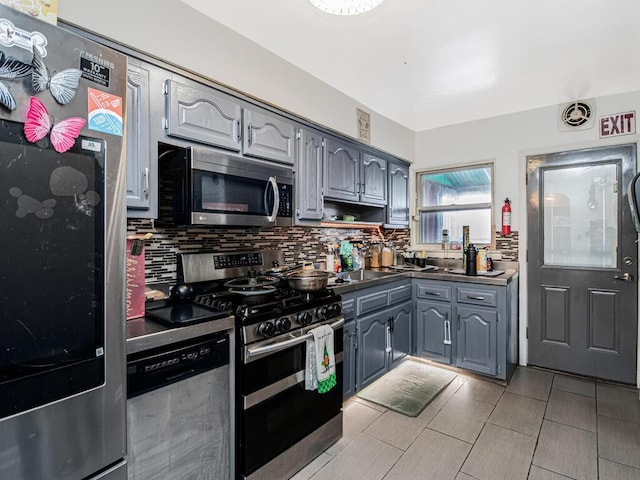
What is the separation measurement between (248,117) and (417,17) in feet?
4.06

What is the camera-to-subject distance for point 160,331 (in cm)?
130

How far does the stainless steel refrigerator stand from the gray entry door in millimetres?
3495

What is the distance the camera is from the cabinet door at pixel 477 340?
2816mm

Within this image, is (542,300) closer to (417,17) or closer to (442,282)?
(442,282)

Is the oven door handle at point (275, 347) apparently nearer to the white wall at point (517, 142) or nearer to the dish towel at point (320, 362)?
the dish towel at point (320, 362)

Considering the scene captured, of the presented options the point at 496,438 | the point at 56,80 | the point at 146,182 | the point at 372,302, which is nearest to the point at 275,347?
the point at 146,182

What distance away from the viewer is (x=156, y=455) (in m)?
1.27

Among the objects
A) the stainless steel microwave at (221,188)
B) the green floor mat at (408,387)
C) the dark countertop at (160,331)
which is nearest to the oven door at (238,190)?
the stainless steel microwave at (221,188)

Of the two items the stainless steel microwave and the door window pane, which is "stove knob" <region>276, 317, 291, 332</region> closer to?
the stainless steel microwave

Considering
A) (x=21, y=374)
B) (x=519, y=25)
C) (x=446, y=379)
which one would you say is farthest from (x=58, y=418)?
(x=519, y=25)

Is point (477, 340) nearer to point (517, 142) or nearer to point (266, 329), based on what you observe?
point (517, 142)

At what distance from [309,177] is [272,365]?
139 cm

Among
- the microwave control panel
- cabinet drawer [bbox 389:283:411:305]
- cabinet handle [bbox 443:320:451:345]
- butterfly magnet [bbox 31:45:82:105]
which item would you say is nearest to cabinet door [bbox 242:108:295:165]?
the microwave control panel

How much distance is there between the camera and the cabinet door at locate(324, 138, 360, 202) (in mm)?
2678
